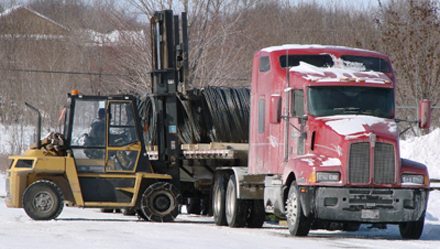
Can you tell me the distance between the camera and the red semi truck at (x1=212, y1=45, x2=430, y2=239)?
10.2 m

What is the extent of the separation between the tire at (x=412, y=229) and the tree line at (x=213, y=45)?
12.6 m

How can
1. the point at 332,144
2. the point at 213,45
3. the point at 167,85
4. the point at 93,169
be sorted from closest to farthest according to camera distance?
1. the point at 332,144
2. the point at 93,169
3. the point at 167,85
4. the point at 213,45

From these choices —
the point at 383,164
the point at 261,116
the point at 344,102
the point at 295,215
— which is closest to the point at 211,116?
the point at 261,116

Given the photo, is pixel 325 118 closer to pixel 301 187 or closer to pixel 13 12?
pixel 301 187

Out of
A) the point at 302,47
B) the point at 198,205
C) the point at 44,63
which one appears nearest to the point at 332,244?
the point at 302,47

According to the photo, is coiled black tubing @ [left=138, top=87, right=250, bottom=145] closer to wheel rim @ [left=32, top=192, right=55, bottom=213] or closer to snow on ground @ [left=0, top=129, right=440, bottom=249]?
wheel rim @ [left=32, top=192, right=55, bottom=213]

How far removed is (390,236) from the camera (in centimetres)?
1177

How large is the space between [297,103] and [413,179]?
2217mm

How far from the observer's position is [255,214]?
1302 cm

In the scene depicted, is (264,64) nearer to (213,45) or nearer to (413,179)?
(413,179)

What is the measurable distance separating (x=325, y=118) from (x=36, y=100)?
39.8 metres

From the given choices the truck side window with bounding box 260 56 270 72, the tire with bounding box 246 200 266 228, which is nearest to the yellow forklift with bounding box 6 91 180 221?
the tire with bounding box 246 200 266 228

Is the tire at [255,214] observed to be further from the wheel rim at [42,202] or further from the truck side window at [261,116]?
the wheel rim at [42,202]

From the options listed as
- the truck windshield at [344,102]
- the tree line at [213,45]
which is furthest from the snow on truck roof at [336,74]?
the tree line at [213,45]
